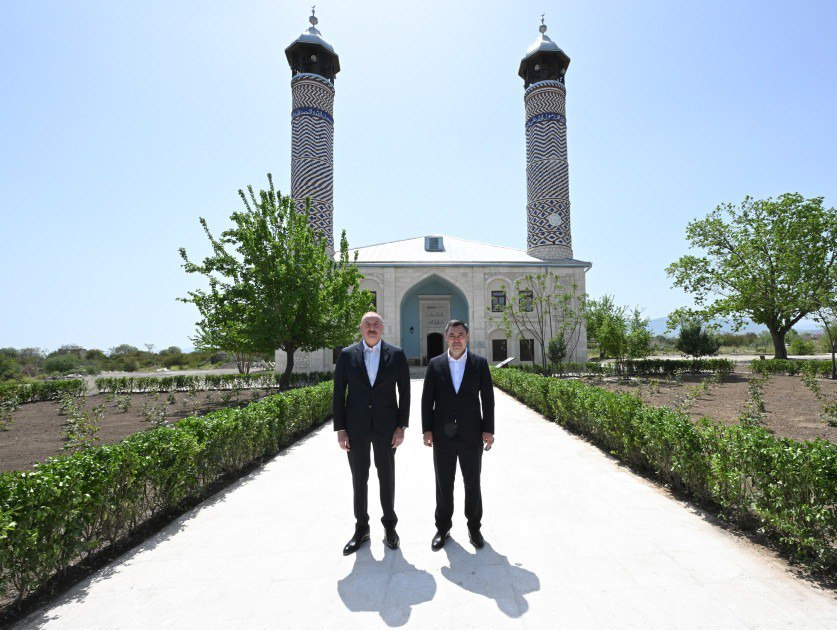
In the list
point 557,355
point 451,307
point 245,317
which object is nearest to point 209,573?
point 245,317

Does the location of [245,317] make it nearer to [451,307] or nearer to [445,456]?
[445,456]

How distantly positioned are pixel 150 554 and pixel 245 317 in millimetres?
8814

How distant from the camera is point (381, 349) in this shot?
3457 mm

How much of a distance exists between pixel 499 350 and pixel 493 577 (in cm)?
2463

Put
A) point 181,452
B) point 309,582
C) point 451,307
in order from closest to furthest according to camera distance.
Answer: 1. point 309,582
2. point 181,452
3. point 451,307

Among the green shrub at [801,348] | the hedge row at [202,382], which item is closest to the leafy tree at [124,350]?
the hedge row at [202,382]

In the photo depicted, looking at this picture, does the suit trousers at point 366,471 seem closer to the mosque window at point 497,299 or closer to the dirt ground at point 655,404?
the dirt ground at point 655,404

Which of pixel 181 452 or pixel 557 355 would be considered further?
pixel 557 355

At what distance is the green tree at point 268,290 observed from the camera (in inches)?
456

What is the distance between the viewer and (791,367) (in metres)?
18.7

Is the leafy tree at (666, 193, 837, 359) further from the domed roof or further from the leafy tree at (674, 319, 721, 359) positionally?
the domed roof

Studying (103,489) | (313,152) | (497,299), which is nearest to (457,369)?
(103,489)

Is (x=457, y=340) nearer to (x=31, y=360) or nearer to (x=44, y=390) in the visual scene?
(x=44, y=390)

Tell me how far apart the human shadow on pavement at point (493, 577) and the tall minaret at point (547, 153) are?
2565cm
